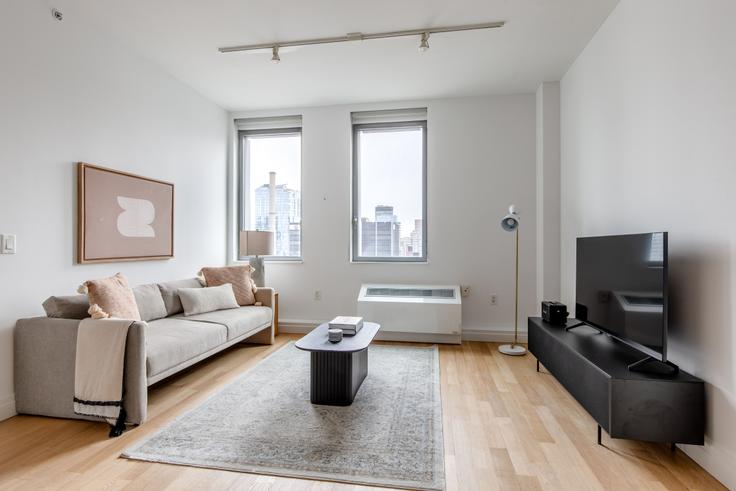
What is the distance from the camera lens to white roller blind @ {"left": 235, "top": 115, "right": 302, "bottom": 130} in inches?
189

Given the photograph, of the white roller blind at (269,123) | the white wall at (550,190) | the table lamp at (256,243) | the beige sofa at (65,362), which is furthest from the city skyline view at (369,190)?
the beige sofa at (65,362)

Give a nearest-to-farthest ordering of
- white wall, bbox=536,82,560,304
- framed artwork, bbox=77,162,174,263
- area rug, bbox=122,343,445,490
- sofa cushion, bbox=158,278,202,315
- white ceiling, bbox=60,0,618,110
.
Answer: area rug, bbox=122,343,445,490
white ceiling, bbox=60,0,618,110
framed artwork, bbox=77,162,174,263
sofa cushion, bbox=158,278,202,315
white wall, bbox=536,82,560,304

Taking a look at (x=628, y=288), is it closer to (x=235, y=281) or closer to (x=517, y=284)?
(x=517, y=284)

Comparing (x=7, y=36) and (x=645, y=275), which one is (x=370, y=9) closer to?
(x=7, y=36)

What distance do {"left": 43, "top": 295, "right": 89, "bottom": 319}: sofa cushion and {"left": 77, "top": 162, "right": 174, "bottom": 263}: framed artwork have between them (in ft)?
1.59

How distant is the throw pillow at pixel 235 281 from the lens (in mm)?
3990

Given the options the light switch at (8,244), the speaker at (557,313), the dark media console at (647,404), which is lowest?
the dark media console at (647,404)

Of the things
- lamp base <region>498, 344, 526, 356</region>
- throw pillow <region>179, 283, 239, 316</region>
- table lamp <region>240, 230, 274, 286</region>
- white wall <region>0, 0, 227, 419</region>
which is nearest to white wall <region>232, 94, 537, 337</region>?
lamp base <region>498, 344, 526, 356</region>

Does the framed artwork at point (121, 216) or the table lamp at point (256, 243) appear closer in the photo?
the framed artwork at point (121, 216)

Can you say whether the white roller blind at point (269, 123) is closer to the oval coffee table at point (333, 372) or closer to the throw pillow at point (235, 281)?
the throw pillow at point (235, 281)

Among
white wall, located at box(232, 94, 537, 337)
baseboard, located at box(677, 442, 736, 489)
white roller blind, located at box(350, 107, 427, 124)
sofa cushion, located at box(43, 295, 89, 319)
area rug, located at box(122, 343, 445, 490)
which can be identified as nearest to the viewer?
baseboard, located at box(677, 442, 736, 489)

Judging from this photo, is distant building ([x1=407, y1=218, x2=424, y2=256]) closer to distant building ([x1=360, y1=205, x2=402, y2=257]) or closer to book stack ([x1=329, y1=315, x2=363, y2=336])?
distant building ([x1=360, y1=205, x2=402, y2=257])

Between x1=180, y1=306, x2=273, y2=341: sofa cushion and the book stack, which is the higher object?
A: the book stack

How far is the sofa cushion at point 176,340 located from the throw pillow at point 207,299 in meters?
0.18
